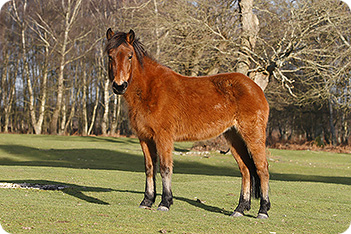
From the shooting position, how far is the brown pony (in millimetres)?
6543

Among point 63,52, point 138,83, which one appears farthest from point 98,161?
point 63,52

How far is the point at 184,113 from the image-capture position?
6711mm

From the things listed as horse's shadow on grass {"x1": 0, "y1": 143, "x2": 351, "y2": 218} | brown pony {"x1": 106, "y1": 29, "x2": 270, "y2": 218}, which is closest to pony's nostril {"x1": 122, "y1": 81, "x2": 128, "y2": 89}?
brown pony {"x1": 106, "y1": 29, "x2": 270, "y2": 218}

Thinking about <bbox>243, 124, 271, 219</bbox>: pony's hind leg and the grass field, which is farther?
<bbox>243, 124, 271, 219</bbox>: pony's hind leg

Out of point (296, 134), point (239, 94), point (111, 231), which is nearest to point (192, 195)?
point (239, 94)

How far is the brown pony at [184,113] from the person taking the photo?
6543 millimetres

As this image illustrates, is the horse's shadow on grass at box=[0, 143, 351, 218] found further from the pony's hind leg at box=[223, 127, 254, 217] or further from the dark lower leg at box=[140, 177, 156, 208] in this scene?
the dark lower leg at box=[140, 177, 156, 208]

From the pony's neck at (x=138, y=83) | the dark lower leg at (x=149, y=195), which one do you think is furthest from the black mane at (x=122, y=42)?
the dark lower leg at (x=149, y=195)

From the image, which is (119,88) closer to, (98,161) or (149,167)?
(149,167)

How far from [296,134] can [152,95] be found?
146 ft

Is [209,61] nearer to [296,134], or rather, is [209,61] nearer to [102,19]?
[102,19]

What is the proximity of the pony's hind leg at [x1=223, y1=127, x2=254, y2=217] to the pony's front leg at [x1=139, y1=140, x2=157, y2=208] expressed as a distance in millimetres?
1469

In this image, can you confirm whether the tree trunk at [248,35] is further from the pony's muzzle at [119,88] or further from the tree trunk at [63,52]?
the tree trunk at [63,52]

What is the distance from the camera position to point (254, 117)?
6715 millimetres
